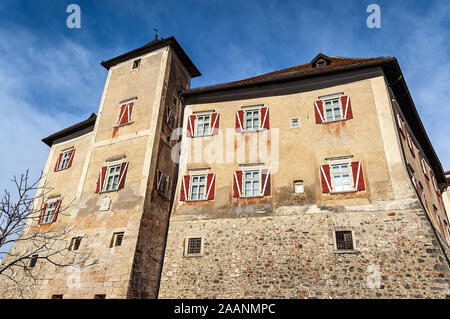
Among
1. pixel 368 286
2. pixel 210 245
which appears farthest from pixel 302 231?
pixel 210 245

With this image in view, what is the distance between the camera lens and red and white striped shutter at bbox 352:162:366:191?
12925 mm

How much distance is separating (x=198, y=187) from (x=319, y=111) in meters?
6.45

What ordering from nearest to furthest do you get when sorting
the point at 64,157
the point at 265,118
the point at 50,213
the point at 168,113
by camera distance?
the point at 265,118 → the point at 168,113 → the point at 50,213 → the point at 64,157

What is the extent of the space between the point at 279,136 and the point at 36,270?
13.7m

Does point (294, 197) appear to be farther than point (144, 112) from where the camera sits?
No

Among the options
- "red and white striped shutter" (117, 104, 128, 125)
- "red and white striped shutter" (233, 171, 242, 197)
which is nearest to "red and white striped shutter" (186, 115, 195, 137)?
"red and white striped shutter" (117, 104, 128, 125)

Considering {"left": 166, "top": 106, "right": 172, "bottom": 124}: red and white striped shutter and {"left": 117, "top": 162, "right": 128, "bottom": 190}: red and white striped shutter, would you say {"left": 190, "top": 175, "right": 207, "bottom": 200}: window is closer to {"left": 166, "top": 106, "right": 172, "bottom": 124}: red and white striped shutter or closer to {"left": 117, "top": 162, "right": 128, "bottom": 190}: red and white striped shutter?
{"left": 117, "top": 162, "right": 128, "bottom": 190}: red and white striped shutter

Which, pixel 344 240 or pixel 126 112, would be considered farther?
pixel 126 112

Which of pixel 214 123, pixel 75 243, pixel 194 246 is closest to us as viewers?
pixel 194 246

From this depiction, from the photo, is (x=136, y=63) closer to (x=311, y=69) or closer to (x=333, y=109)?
(x=311, y=69)

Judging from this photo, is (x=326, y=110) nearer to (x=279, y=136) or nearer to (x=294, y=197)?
(x=279, y=136)

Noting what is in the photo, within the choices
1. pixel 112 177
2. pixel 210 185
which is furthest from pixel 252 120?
pixel 112 177

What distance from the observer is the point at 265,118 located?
15.7 meters

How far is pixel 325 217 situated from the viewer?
42.2 ft
